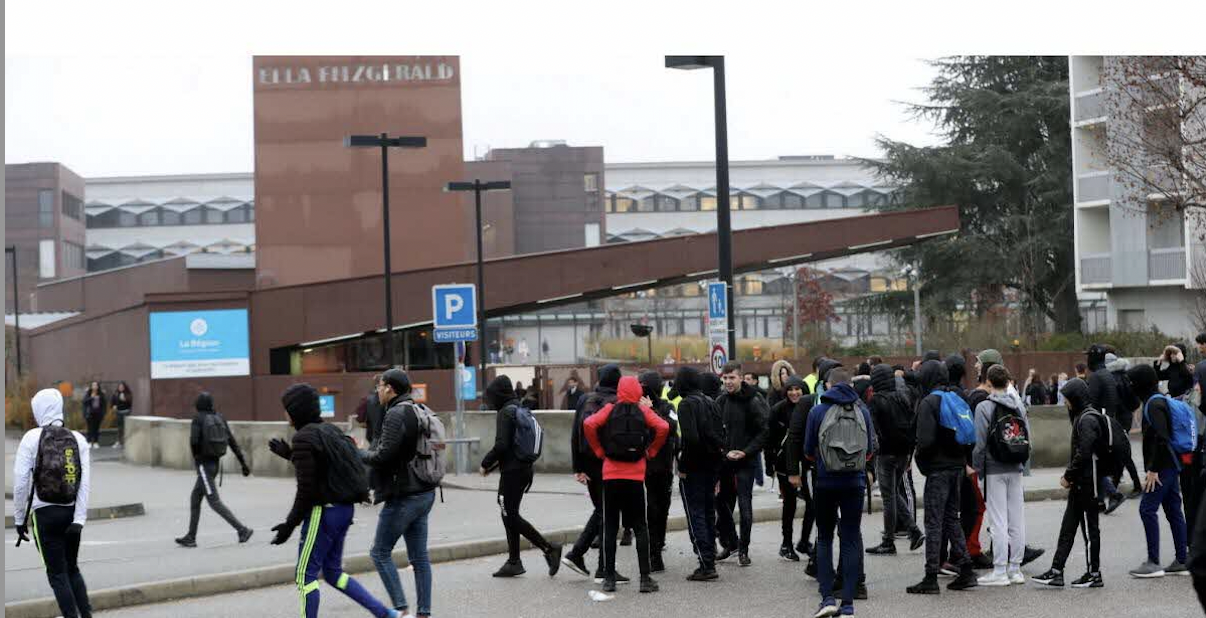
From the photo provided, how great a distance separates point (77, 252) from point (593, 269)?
70.4 meters

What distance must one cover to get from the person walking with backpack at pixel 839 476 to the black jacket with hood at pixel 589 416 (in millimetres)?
1866

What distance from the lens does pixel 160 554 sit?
15.1 m

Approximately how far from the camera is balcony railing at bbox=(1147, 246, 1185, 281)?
48531 mm

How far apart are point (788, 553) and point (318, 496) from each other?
5.37m

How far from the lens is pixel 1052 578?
11.5m

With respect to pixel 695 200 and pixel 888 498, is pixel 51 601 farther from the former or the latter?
pixel 695 200

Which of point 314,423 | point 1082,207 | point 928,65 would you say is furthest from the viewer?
point 928,65

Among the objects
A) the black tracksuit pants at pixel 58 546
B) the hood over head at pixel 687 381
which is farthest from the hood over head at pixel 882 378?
the black tracksuit pants at pixel 58 546

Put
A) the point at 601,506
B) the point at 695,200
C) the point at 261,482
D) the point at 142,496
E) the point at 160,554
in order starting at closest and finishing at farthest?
the point at 601,506, the point at 160,554, the point at 142,496, the point at 261,482, the point at 695,200

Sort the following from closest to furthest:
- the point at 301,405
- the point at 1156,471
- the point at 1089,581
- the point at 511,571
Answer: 1. the point at 301,405
2. the point at 1089,581
3. the point at 1156,471
4. the point at 511,571

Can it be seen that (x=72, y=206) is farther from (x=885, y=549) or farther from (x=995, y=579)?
(x=995, y=579)

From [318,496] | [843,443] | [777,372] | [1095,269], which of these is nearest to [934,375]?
[843,443]

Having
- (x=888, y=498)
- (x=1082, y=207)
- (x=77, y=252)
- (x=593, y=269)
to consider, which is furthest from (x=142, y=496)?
(x=77, y=252)

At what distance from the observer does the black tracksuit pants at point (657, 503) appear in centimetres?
1251
